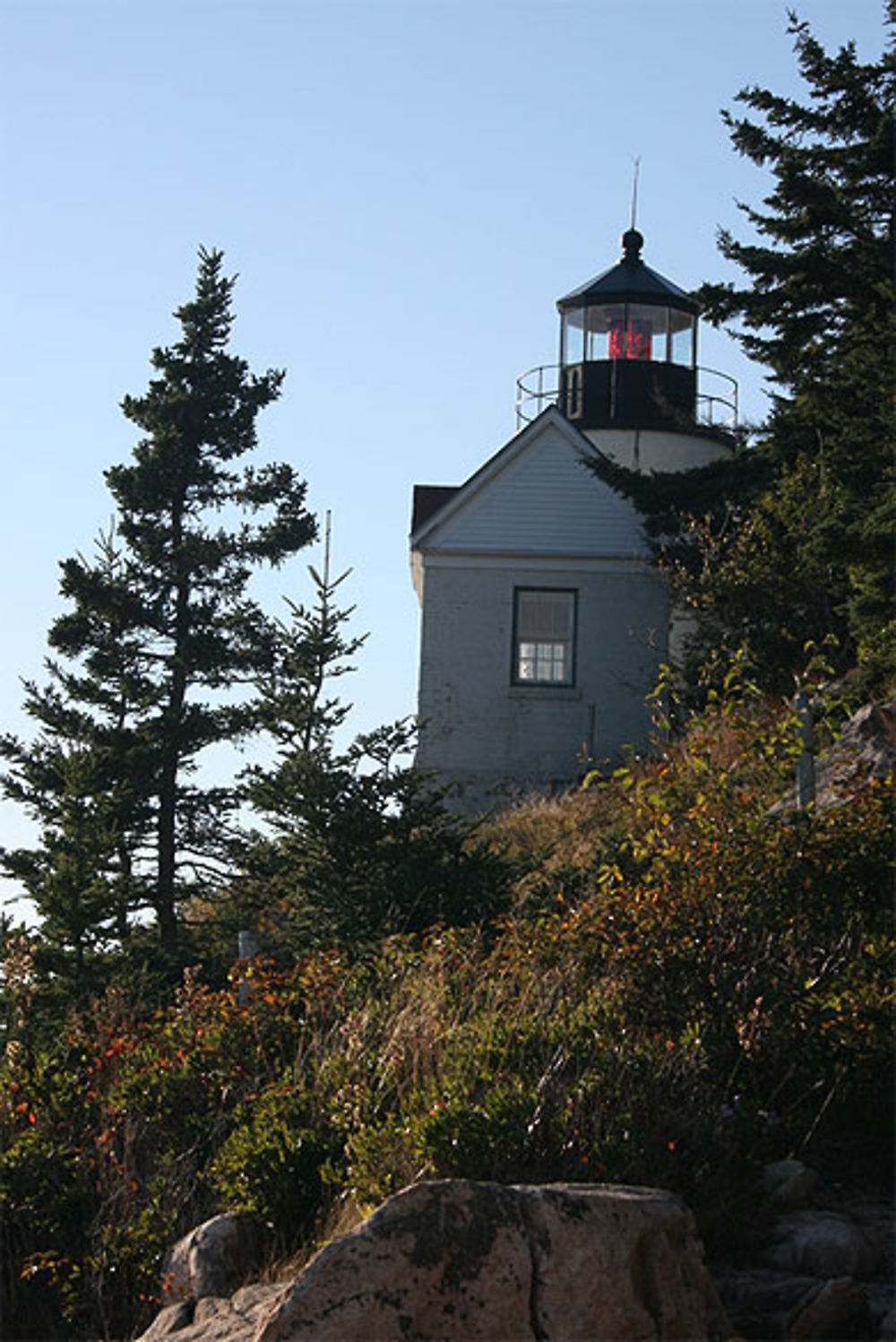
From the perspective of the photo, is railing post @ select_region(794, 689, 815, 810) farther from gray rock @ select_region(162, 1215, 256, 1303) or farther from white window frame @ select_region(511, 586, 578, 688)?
white window frame @ select_region(511, 586, 578, 688)

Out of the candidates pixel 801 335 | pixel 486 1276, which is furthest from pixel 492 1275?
pixel 801 335

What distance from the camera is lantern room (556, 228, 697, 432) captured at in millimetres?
31094

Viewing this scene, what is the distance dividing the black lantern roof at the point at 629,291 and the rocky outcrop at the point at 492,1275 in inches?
1019

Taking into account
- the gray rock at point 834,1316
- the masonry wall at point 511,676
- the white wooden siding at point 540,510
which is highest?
the white wooden siding at point 540,510

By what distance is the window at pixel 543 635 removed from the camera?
94.8 ft

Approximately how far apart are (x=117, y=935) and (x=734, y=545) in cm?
938

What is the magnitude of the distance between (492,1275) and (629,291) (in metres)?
26.6

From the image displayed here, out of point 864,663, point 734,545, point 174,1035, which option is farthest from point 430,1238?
point 734,545

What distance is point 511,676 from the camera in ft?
93.9

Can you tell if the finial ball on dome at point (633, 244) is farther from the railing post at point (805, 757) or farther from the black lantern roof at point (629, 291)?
the railing post at point (805, 757)

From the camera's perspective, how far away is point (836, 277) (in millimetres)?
24625

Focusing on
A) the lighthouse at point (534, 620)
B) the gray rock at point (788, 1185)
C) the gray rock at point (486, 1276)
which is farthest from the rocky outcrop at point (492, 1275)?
the lighthouse at point (534, 620)

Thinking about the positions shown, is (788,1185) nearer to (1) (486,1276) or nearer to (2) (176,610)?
(1) (486,1276)

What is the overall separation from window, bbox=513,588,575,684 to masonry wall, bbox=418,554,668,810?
15 centimetres
